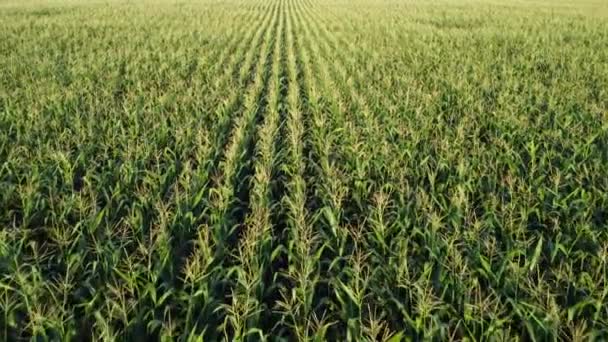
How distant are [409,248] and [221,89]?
24.8 feet

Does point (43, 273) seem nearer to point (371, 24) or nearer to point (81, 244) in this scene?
point (81, 244)

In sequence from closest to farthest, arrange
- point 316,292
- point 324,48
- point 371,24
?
point 316,292 < point 324,48 < point 371,24

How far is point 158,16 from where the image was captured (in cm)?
2922

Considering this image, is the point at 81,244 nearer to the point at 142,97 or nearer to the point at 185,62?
the point at 142,97

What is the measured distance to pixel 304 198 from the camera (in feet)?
18.1

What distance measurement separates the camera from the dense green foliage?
3.64m

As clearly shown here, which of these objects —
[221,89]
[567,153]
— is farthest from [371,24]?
[567,153]

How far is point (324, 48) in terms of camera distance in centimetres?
1820

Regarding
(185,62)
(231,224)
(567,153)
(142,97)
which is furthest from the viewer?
(185,62)

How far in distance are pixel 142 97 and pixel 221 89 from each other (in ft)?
5.89

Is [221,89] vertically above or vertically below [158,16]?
below

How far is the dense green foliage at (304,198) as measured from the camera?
3639 millimetres

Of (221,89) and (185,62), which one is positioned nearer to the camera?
(221,89)

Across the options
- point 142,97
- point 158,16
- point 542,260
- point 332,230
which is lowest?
point 542,260
